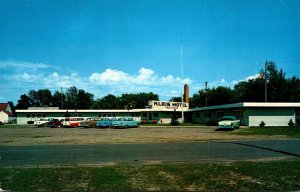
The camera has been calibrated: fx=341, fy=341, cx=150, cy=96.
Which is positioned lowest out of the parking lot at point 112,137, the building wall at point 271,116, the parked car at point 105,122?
the parking lot at point 112,137

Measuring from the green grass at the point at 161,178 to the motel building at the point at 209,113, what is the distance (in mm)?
35736

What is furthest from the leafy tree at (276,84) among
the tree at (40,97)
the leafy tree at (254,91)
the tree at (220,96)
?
the tree at (40,97)

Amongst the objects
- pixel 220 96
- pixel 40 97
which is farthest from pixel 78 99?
pixel 220 96

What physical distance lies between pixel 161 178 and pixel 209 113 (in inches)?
2138

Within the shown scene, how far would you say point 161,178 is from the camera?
9594 millimetres

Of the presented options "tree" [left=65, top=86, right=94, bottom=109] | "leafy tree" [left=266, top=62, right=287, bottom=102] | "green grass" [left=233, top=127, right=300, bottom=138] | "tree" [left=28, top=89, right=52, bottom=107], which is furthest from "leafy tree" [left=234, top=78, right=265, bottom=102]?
"tree" [left=28, top=89, right=52, bottom=107]

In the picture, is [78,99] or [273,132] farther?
[78,99]

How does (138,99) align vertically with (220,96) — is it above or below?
above

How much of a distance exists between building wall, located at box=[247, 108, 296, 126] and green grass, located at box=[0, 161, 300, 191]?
118ft

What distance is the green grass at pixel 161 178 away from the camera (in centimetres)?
849

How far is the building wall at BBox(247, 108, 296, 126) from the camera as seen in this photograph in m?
46.4

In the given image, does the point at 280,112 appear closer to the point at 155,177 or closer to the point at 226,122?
the point at 226,122

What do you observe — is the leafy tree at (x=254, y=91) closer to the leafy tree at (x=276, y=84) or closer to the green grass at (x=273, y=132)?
the leafy tree at (x=276, y=84)

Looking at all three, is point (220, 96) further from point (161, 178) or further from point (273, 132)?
point (161, 178)
